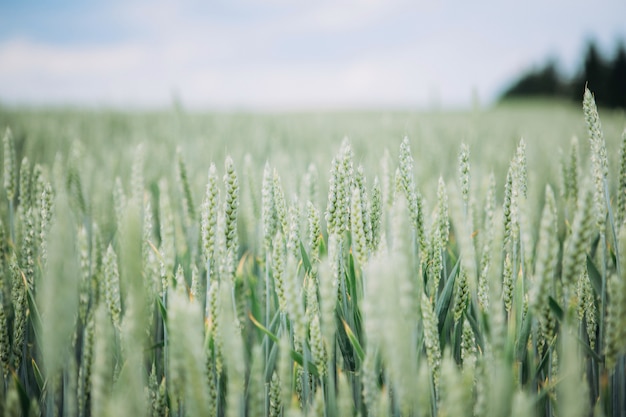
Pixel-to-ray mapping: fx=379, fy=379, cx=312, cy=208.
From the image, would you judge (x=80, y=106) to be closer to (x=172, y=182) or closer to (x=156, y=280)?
(x=172, y=182)

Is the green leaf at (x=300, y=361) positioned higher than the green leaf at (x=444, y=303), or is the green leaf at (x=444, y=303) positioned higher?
the green leaf at (x=444, y=303)

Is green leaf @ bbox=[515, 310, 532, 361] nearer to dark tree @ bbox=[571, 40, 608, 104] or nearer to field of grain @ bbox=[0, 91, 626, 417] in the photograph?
field of grain @ bbox=[0, 91, 626, 417]

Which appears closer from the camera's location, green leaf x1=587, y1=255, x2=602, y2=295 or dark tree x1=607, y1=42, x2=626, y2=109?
green leaf x1=587, y1=255, x2=602, y2=295

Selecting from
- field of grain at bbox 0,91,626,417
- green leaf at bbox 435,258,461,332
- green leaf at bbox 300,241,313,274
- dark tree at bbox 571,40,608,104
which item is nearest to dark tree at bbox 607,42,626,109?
dark tree at bbox 571,40,608,104

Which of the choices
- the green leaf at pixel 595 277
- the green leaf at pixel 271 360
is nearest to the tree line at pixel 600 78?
the green leaf at pixel 595 277

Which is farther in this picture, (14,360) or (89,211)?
(89,211)

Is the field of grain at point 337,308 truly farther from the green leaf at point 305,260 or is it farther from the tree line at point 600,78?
the tree line at point 600,78

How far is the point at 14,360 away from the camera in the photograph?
1.04m

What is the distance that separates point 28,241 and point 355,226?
91 centimetres

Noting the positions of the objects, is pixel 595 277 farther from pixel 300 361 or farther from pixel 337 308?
pixel 300 361

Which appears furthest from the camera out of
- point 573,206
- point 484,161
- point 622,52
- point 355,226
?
point 622,52

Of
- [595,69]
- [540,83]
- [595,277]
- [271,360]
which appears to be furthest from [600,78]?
[271,360]

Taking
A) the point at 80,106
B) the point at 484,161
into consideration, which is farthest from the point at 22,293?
the point at 80,106

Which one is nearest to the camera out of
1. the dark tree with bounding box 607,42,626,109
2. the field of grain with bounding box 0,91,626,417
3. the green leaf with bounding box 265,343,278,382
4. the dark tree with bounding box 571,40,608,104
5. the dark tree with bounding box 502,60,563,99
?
the field of grain with bounding box 0,91,626,417
